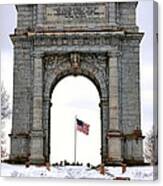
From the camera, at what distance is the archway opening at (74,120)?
387 cm

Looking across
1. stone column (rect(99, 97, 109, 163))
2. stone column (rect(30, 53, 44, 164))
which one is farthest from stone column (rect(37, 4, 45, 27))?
→ stone column (rect(99, 97, 109, 163))

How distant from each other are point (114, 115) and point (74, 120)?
0.24 meters

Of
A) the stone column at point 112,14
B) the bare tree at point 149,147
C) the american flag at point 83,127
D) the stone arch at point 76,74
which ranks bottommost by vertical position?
the bare tree at point 149,147

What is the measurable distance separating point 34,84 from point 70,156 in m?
0.49

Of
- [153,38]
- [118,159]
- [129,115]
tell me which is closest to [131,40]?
→ [153,38]

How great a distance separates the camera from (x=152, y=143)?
3754 millimetres

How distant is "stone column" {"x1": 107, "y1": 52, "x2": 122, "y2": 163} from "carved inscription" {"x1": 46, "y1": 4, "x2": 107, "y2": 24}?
0.24 metres

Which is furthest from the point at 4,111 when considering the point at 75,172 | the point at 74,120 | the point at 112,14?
the point at 112,14

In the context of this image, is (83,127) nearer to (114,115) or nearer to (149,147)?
(114,115)

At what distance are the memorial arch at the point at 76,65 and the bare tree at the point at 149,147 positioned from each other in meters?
0.10

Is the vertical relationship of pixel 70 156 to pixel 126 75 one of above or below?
below

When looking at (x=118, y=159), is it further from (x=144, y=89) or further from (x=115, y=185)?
(x=144, y=89)

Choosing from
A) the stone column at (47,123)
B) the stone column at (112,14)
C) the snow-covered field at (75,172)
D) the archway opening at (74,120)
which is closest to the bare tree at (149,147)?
the snow-covered field at (75,172)

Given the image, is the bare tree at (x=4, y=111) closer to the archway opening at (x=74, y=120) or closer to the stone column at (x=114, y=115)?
the archway opening at (x=74, y=120)
